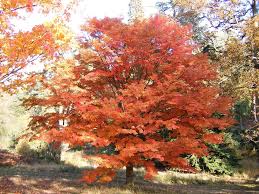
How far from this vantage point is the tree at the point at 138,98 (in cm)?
1186

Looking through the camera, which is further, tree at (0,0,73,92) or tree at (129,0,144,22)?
tree at (129,0,144,22)

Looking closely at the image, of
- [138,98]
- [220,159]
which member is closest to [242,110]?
[220,159]

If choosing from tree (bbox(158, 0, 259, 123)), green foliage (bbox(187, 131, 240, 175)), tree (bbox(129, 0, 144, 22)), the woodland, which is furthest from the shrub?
tree (bbox(129, 0, 144, 22))

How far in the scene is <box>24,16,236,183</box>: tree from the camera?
1186cm

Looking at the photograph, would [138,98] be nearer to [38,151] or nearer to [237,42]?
[237,42]

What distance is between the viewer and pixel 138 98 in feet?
40.9

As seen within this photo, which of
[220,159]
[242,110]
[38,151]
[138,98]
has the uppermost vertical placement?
[242,110]

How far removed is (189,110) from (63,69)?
16.4ft

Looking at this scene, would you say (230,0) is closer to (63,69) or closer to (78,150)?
(63,69)

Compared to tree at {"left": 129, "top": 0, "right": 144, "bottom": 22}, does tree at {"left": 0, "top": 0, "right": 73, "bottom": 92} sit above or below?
below

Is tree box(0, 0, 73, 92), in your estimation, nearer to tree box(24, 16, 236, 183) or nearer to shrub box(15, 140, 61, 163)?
tree box(24, 16, 236, 183)

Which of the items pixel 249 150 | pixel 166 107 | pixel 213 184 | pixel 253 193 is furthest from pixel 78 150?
pixel 166 107

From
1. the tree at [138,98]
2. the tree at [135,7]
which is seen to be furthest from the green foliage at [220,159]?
the tree at [135,7]

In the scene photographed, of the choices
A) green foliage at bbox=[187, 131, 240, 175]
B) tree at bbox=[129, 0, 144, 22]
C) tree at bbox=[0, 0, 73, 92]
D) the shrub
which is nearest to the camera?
tree at bbox=[0, 0, 73, 92]
